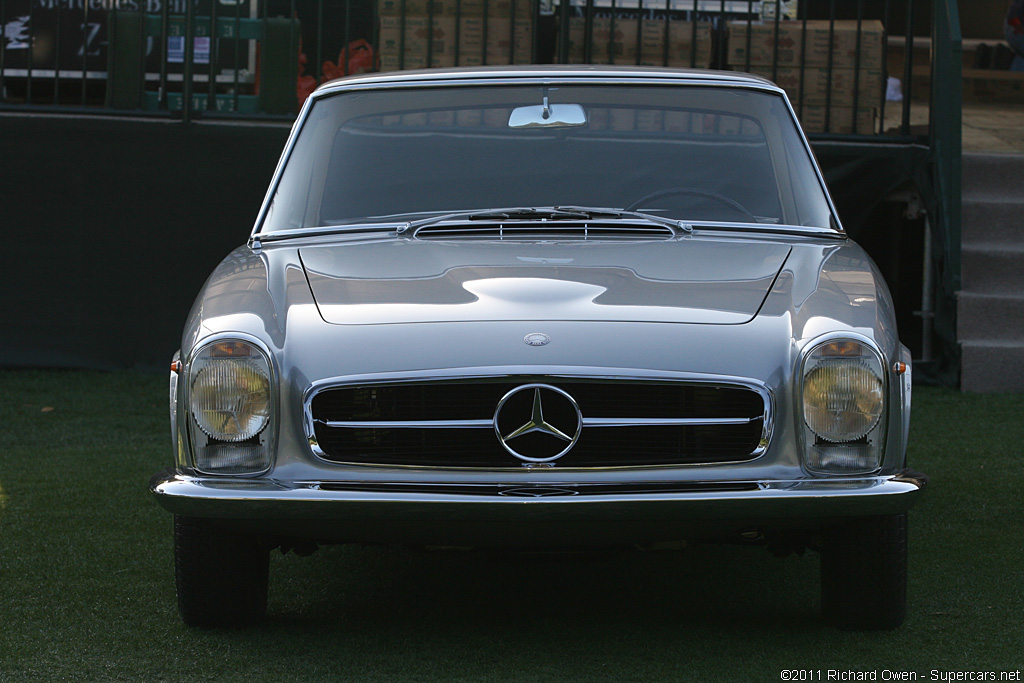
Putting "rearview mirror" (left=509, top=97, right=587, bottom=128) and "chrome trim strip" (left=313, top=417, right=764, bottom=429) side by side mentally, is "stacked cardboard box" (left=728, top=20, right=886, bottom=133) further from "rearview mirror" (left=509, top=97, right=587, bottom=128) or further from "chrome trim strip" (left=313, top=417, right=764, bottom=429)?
"chrome trim strip" (left=313, top=417, right=764, bottom=429)

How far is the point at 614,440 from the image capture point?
289cm

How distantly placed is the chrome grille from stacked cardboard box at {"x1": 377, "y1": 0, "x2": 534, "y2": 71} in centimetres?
600

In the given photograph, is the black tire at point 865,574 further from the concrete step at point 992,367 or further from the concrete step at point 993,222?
the concrete step at point 993,222

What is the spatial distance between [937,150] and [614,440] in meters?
5.92

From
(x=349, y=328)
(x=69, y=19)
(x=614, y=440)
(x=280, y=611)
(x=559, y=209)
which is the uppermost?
(x=69, y=19)

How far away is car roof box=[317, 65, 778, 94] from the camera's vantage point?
13.5ft

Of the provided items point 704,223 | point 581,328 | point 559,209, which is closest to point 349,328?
point 581,328

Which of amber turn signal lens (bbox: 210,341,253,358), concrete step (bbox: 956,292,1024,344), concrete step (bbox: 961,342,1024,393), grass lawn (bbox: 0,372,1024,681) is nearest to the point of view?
amber turn signal lens (bbox: 210,341,253,358)

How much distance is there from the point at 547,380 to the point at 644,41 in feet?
20.3

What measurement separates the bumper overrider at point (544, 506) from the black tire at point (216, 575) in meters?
0.25

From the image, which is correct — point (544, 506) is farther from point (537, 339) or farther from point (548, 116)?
point (548, 116)

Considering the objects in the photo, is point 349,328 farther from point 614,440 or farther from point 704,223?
point 704,223

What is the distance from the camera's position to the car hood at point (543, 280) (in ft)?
9.80

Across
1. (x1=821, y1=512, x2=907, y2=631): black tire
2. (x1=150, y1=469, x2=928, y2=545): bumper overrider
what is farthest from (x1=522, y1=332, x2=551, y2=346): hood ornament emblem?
(x1=821, y1=512, x2=907, y2=631): black tire
